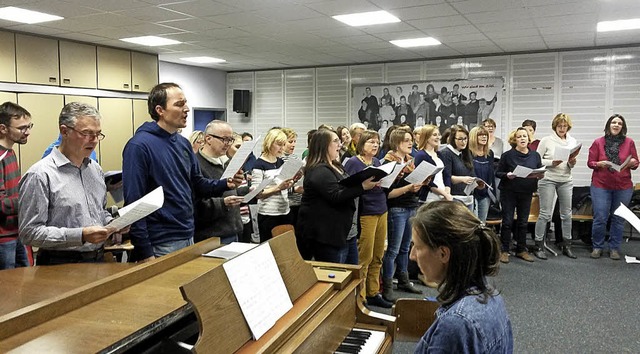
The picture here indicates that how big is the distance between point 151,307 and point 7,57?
611 centimetres

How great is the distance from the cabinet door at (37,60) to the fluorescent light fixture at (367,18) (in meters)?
3.87

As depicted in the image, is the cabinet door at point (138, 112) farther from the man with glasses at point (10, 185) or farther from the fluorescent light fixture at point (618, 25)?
the fluorescent light fixture at point (618, 25)

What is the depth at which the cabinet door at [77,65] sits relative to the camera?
6707 millimetres

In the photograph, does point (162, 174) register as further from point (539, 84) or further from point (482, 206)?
point (539, 84)

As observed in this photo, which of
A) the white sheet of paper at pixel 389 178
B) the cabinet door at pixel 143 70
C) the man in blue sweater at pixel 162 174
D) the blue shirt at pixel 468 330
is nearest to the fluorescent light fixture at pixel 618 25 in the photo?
the white sheet of paper at pixel 389 178

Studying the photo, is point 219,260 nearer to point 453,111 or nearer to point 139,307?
point 139,307

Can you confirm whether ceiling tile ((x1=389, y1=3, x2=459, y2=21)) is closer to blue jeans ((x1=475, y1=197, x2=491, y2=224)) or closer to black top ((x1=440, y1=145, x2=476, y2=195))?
black top ((x1=440, y1=145, x2=476, y2=195))

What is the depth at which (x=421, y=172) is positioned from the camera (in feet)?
12.5

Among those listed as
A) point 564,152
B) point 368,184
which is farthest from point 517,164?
point 368,184

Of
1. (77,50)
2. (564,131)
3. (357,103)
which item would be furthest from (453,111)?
(77,50)

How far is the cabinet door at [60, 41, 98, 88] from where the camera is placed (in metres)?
6.71

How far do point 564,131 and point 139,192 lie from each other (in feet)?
16.4

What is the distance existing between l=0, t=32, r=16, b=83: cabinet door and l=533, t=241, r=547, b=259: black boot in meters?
6.58

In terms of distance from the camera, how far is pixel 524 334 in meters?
3.48
